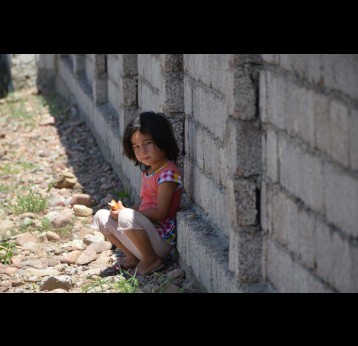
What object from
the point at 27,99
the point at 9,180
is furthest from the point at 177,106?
the point at 27,99

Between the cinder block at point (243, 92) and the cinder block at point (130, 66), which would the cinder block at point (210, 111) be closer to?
the cinder block at point (243, 92)

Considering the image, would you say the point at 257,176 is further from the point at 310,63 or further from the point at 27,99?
the point at 27,99

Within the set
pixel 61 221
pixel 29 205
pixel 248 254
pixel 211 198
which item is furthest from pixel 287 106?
pixel 29 205

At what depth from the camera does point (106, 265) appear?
232 inches

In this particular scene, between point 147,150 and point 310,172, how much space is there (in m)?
2.10

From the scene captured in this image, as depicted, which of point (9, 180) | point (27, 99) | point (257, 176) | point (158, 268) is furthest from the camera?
point (27, 99)

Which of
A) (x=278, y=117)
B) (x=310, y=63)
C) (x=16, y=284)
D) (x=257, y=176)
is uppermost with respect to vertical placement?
(x=310, y=63)

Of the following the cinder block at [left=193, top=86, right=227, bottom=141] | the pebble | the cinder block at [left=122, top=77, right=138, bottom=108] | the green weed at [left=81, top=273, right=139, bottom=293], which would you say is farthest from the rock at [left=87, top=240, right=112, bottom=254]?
the cinder block at [left=122, top=77, right=138, bottom=108]

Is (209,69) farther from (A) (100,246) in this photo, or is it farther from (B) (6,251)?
(B) (6,251)

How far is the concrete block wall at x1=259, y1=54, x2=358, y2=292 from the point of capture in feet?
10.3

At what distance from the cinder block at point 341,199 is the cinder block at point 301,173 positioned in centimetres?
6

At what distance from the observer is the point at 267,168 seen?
157 inches

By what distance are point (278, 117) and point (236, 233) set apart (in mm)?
656

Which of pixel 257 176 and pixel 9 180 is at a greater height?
pixel 257 176
